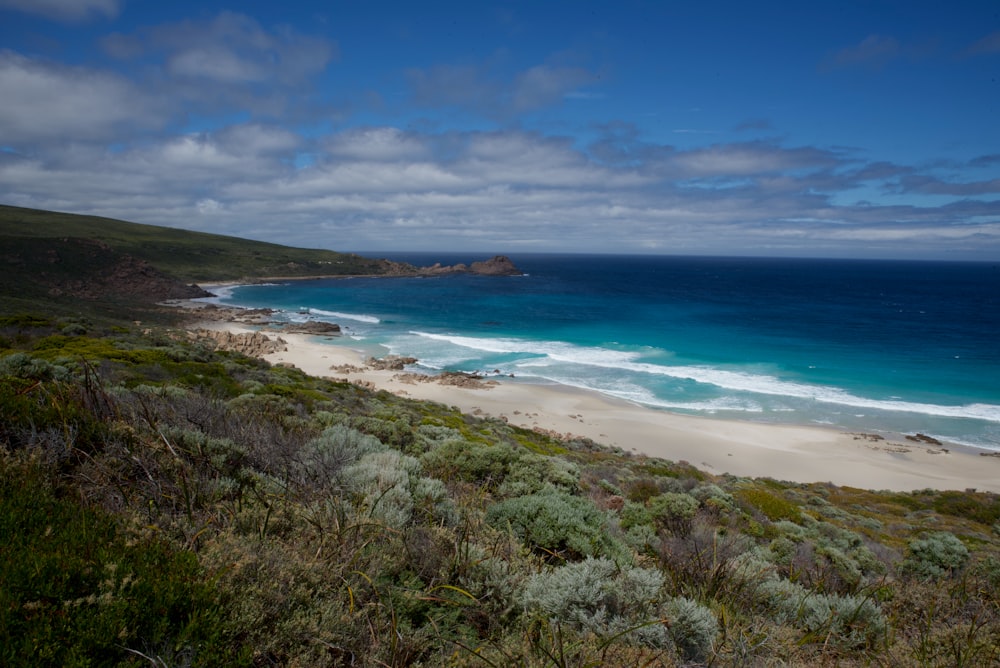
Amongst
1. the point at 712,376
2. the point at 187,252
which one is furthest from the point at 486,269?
the point at 712,376

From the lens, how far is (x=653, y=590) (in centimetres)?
310

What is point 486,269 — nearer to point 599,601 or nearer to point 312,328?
point 312,328

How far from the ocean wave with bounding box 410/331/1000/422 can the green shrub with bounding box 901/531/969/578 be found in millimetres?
23531

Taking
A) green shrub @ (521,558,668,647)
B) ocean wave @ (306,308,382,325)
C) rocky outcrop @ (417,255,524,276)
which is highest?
rocky outcrop @ (417,255,524,276)

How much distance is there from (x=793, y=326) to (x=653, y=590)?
2305 inches

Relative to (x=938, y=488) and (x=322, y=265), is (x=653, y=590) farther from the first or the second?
(x=322, y=265)

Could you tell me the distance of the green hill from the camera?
88.6 m

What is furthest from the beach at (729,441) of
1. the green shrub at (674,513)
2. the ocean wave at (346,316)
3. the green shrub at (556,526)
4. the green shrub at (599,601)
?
the ocean wave at (346,316)

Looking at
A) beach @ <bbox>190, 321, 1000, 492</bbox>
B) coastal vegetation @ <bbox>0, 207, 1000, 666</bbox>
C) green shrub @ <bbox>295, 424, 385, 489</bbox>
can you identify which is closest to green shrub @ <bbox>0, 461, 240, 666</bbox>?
coastal vegetation @ <bbox>0, 207, 1000, 666</bbox>

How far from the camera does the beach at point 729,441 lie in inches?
756

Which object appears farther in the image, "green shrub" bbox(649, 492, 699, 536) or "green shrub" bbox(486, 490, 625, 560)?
"green shrub" bbox(649, 492, 699, 536)

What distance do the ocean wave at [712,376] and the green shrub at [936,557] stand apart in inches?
926

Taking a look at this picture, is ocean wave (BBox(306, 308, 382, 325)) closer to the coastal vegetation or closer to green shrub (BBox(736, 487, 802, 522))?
green shrub (BBox(736, 487, 802, 522))

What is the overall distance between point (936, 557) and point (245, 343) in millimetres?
38245
